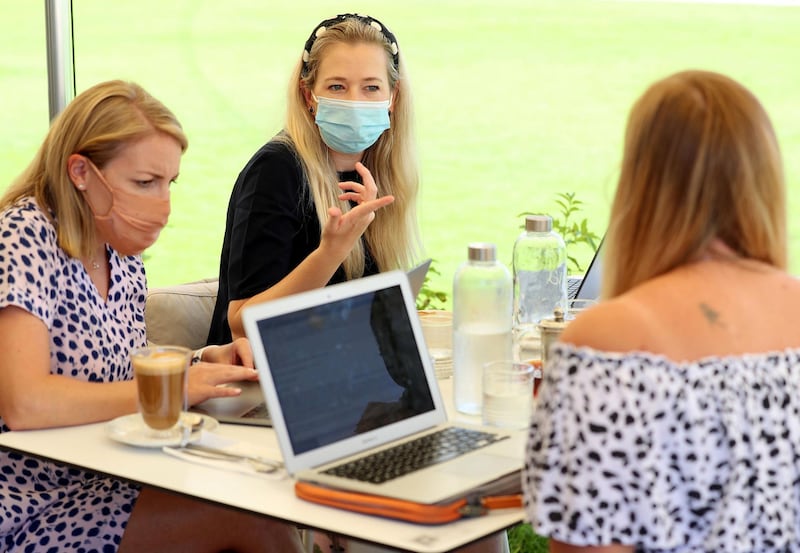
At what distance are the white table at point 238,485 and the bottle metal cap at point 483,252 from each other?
1.51 ft

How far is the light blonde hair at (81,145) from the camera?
6.66ft

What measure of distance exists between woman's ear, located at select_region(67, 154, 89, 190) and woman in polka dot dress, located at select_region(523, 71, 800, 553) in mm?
1030

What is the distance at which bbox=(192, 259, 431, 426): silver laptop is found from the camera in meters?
1.92

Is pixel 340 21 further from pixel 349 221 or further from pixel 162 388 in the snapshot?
pixel 162 388

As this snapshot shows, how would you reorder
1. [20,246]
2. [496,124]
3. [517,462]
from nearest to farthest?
[517,462] → [20,246] → [496,124]

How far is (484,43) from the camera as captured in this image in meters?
9.39

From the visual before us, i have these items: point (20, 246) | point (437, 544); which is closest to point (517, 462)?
point (437, 544)

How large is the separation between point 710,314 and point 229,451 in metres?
0.77

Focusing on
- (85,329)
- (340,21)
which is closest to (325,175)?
(340,21)

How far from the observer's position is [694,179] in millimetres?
1354

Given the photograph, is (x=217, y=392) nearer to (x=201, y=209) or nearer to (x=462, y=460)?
(x=462, y=460)

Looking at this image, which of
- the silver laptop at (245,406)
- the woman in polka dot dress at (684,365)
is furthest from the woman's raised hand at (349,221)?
the woman in polka dot dress at (684,365)

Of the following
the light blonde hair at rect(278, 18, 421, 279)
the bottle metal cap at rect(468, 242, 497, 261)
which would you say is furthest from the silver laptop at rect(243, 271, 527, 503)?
the light blonde hair at rect(278, 18, 421, 279)

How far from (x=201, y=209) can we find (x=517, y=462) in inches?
299
